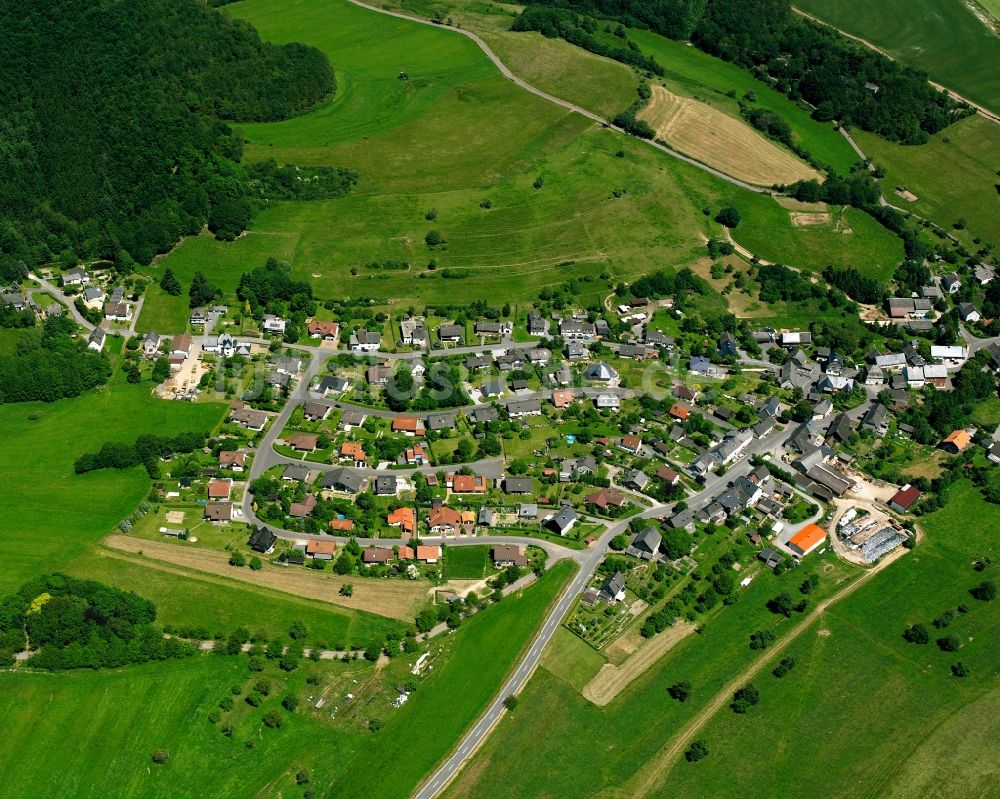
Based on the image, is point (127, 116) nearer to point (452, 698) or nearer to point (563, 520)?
point (563, 520)

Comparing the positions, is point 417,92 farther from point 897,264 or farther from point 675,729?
point 675,729

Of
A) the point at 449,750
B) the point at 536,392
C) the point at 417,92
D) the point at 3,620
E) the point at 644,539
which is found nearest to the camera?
the point at 449,750

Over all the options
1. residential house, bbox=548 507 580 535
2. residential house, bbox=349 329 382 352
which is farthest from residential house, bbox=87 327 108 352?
residential house, bbox=548 507 580 535

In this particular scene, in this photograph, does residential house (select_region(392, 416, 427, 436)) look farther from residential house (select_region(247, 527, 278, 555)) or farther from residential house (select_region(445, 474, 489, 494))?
residential house (select_region(247, 527, 278, 555))

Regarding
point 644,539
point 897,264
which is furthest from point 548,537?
point 897,264

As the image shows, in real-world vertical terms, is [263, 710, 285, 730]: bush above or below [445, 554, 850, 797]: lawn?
below

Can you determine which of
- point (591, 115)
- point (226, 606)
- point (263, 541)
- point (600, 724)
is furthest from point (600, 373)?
point (591, 115)

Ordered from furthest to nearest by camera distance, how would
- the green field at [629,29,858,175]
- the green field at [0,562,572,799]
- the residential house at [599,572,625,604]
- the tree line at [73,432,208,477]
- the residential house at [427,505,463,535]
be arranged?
1. the green field at [629,29,858,175]
2. the tree line at [73,432,208,477]
3. the residential house at [427,505,463,535]
4. the residential house at [599,572,625,604]
5. the green field at [0,562,572,799]
